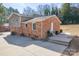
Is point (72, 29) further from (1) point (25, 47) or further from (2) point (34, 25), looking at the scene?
(1) point (25, 47)

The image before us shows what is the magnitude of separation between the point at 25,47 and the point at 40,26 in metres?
0.37

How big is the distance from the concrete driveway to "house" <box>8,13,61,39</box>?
9 centimetres

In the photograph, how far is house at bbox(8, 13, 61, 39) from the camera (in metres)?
3.08

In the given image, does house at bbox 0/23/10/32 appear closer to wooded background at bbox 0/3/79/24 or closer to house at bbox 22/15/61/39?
wooded background at bbox 0/3/79/24

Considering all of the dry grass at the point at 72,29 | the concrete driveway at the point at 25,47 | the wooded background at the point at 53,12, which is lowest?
the concrete driveway at the point at 25,47

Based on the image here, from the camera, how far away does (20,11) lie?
3094 mm

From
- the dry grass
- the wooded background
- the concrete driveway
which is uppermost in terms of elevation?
the wooded background

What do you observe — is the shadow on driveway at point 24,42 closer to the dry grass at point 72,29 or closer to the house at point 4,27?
the house at point 4,27

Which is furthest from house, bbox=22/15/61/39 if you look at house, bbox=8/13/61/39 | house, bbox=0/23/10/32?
house, bbox=0/23/10/32

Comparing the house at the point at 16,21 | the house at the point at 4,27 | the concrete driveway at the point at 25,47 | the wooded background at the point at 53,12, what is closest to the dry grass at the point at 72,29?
the wooded background at the point at 53,12

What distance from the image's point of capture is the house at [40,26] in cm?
308

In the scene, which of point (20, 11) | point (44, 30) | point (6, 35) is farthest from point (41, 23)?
point (6, 35)

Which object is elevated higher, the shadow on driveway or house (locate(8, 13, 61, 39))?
house (locate(8, 13, 61, 39))

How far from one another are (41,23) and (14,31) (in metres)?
0.41
